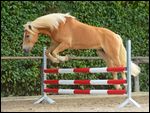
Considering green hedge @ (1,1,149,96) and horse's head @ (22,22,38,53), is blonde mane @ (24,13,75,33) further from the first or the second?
green hedge @ (1,1,149,96)

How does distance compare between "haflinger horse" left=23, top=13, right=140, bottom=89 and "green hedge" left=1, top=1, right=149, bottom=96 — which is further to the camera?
"green hedge" left=1, top=1, right=149, bottom=96

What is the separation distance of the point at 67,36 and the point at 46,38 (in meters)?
2.29

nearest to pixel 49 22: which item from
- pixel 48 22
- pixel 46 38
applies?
pixel 48 22

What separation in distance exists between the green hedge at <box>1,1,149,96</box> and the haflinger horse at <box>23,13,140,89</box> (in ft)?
6.19

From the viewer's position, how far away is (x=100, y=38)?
7.93m

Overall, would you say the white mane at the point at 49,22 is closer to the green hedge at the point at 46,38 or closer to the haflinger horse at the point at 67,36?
the haflinger horse at the point at 67,36

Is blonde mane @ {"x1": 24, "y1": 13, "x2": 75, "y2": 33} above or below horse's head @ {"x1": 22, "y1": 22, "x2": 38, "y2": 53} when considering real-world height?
above

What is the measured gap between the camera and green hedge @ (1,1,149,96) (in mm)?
9516

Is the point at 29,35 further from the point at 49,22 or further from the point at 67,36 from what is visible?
the point at 67,36

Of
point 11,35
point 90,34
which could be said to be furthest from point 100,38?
point 11,35

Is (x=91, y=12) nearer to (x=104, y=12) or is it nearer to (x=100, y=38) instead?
(x=104, y=12)

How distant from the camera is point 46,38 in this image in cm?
991

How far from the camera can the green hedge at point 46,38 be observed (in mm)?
9516

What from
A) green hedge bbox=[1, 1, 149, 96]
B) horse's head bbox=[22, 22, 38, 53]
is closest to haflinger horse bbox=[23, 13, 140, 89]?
horse's head bbox=[22, 22, 38, 53]
